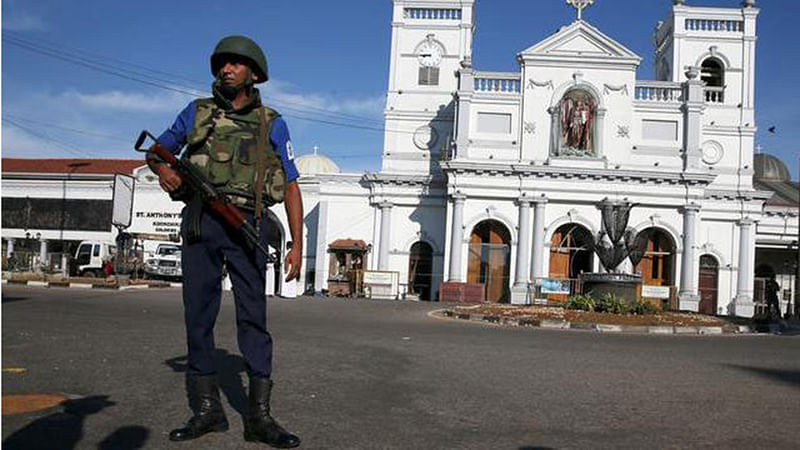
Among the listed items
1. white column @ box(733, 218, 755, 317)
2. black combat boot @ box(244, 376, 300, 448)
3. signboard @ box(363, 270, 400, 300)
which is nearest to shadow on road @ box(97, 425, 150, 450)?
black combat boot @ box(244, 376, 300, 448)

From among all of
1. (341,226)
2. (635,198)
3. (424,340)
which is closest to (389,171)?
(341,226)

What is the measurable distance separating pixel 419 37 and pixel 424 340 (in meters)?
32.9

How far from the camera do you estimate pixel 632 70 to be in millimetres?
37594

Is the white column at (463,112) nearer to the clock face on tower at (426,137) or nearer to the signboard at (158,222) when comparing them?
the clock face on tower at (426,137)

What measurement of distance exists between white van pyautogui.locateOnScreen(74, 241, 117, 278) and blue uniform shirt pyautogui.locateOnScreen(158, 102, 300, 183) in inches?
1435

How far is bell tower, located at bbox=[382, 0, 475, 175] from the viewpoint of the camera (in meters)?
41.3

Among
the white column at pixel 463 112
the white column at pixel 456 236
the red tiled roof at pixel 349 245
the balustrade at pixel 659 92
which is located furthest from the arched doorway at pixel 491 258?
the balustrade at pixel 659 92

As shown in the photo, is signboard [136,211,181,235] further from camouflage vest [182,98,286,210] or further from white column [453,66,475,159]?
camouflage vest [182,98,286,210]

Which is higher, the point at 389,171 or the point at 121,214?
the point at 389,171

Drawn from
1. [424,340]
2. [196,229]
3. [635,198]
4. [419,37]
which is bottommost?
[424,340]

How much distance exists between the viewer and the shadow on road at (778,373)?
7877 millimetres

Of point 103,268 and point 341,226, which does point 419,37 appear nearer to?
point 341,226

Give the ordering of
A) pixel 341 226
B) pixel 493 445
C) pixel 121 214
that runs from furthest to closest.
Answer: pixel 341 226
pixel 121 214
pixel 493 445

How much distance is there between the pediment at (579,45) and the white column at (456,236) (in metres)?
8.09
